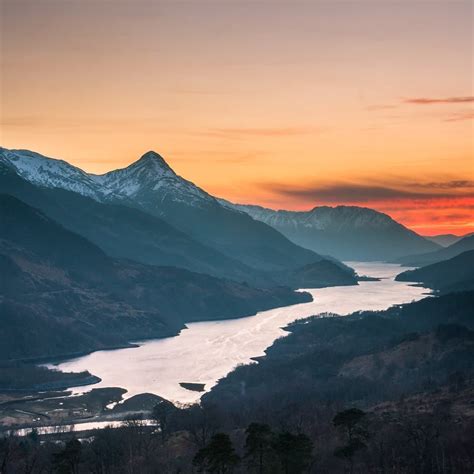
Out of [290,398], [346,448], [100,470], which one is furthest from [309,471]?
[290,398]

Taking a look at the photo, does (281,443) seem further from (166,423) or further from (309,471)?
(166,423)

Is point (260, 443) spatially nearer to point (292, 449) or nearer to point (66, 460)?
point (292, 449)

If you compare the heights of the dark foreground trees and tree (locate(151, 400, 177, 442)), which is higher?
tree (locate(151, 400, 177, 442))

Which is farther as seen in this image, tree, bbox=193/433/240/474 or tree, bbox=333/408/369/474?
tree, bbox=333/408/369/474

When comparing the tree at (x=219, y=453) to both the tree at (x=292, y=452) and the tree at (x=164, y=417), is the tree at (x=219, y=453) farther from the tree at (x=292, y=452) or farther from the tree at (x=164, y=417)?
the tree at (x=164, y=417)

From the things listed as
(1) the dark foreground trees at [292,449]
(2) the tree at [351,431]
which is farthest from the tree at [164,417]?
(2) the tree at [351,431]

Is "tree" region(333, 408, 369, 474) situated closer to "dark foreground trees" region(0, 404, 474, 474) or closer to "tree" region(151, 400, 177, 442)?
"dark foreground trees" region(0, 404, 474, 474)

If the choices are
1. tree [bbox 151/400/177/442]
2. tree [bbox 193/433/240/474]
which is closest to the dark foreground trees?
tree [bbox 193/433/240/474]
